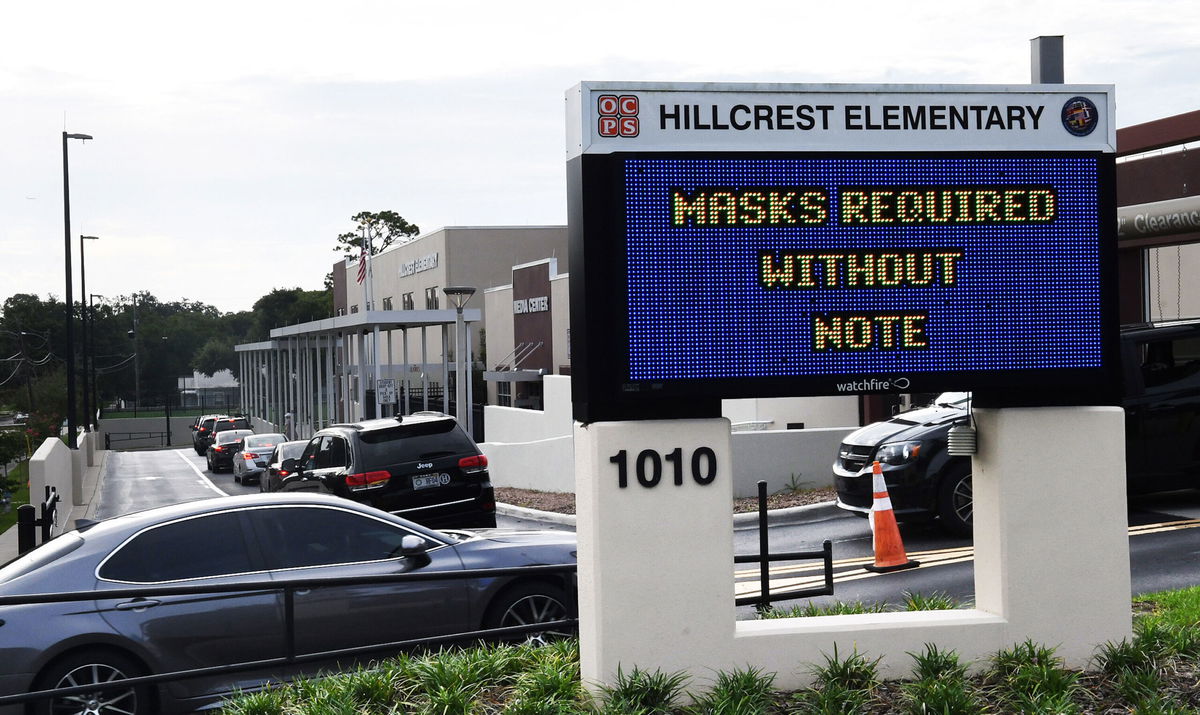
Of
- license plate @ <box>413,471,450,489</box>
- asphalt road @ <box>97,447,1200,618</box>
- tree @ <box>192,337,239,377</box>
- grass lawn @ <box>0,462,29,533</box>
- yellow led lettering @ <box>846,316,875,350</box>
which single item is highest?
tree @ <box>192,337,239,377</box>

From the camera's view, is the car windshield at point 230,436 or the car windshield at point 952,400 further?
the car windshield at point 230,436

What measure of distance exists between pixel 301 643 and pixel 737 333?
3.76 metres

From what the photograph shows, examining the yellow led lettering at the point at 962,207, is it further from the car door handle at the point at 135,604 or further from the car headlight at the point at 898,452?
the car headlight at the point at 898,452

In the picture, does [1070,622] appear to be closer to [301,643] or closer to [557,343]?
[301,643]

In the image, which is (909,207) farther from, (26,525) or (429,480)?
(26,525)

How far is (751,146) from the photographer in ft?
20.6

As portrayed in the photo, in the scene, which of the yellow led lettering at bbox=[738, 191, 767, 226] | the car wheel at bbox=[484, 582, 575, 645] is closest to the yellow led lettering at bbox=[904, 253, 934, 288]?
the yellow led lettering at bbox=[738, 191, 767, 226]

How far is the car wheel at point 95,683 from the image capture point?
7262 millimetres

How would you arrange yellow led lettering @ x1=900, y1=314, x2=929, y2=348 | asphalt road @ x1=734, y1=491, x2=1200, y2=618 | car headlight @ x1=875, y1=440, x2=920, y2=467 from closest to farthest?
yellow led lettering @ x1=900, y1=314, x2=929, y2=348, asphalt road @ x1=734, y1=491, x2=1200, y2=618, car headlight @ x1=875, y1=440, x2=920, y2=467

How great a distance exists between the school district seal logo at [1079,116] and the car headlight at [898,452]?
6331 mm

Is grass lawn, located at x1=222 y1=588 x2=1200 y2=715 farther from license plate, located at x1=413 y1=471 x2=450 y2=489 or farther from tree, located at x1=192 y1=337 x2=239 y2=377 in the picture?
tree, located at x1=192 y1=337 x2=239 y2=377

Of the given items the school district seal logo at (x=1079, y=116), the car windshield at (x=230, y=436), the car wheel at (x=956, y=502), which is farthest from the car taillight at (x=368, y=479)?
the car windshield at (x=230, y=436)

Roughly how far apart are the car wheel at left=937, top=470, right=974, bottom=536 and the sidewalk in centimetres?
967

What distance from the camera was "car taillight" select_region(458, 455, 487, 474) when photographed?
1556 centimetres
